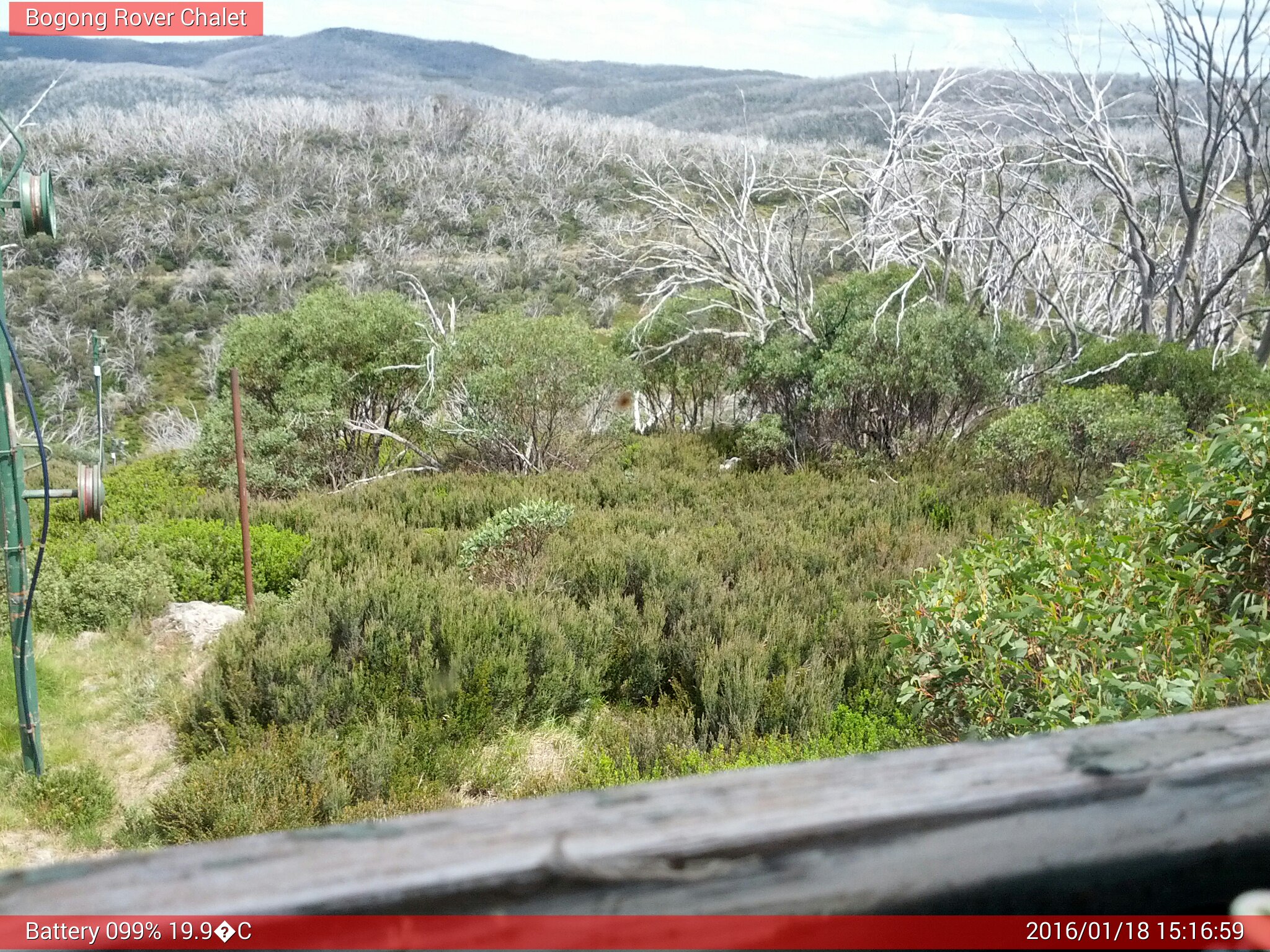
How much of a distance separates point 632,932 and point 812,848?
157 millimetres

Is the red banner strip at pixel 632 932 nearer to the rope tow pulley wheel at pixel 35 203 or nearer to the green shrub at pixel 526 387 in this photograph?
the rope tow pulley wheel at pixel 35 203

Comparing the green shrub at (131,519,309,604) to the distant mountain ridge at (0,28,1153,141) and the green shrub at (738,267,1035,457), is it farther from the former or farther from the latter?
the distant mountain ridge at (0,28,1153,141)

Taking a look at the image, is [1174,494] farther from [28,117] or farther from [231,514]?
[231,514]

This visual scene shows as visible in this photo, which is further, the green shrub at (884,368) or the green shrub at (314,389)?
the green shrub at (314,389)

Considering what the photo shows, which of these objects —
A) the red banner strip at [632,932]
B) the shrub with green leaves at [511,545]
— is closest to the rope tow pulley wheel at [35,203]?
the shrub with green leaves at [511,545]

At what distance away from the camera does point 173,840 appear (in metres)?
4.12

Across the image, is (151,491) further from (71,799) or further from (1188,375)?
(1188,375)

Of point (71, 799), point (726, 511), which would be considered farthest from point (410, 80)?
point (71, 799)

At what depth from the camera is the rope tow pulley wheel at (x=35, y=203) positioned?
176 inches

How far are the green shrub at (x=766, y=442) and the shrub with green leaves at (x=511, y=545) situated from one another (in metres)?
4.80

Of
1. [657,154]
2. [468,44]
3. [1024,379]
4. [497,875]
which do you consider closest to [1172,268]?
[1024,379]

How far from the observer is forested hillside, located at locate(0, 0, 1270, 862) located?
3859mm

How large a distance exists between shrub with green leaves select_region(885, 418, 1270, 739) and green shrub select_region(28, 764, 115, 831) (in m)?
4.02

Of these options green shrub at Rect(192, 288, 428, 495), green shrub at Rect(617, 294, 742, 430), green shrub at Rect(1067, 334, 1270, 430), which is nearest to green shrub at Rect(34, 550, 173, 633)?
green shrub at Rect(192, 288, 428, 495)
